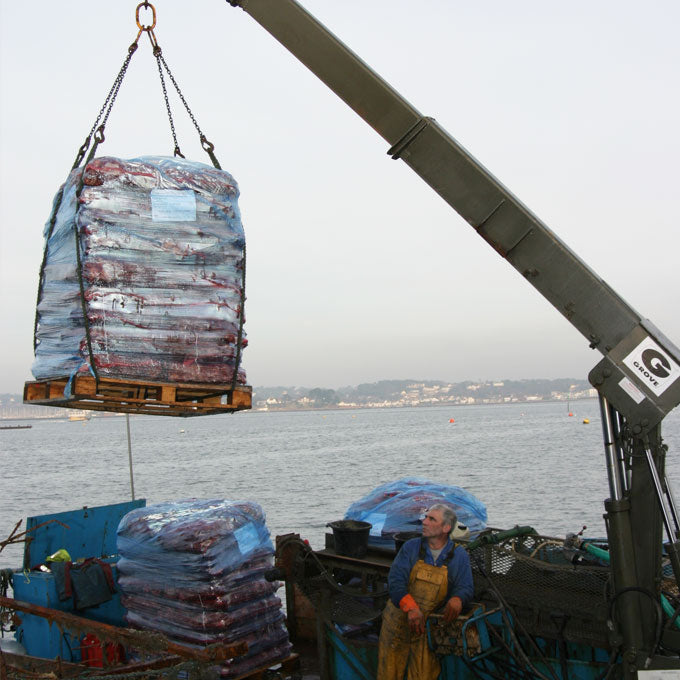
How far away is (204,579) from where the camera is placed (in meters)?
6.52

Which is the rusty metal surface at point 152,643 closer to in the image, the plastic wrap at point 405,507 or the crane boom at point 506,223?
the plastic wrap at point 405,507

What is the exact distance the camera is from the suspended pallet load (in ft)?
17.4

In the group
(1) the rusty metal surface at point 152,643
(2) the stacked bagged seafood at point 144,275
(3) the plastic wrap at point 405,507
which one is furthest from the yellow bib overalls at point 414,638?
(2) the stacked bagged seafood at point 144,275

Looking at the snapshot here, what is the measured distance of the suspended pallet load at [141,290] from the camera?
531cm

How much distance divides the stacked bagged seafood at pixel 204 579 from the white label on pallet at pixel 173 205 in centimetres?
274

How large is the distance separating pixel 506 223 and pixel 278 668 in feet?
15.4

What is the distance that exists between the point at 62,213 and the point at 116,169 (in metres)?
0.60

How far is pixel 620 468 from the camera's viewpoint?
4.52m

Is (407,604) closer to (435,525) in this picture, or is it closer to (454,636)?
(454,636)

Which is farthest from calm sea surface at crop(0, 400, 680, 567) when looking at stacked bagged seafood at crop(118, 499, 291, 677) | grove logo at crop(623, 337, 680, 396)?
grove logo at crop(623, 337, 680, 396)

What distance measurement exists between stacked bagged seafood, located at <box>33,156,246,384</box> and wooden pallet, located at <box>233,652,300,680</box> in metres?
2.72

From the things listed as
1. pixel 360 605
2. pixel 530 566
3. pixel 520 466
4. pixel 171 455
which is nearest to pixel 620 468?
pixel 530 566

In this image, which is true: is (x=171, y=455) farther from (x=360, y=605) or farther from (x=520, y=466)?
(x=360, y=605)

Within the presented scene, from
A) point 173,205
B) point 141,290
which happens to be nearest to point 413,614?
point 141,290
